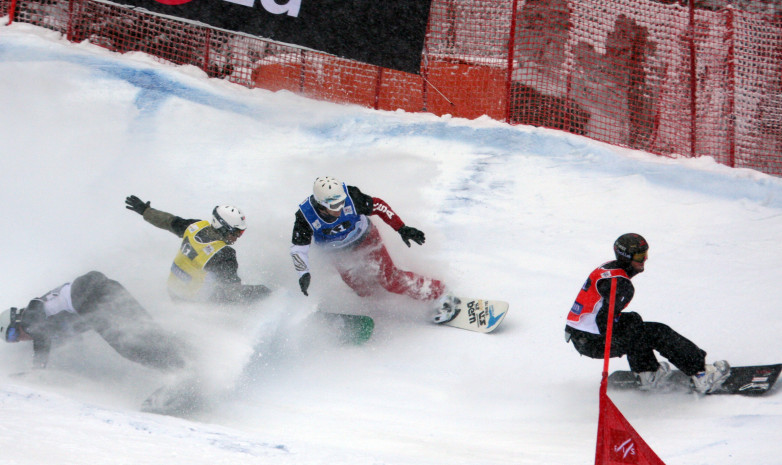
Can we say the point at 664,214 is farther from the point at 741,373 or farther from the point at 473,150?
the point at 741,373

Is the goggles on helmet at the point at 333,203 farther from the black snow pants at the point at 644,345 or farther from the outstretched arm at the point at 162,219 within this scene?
the black snow pants at the point at 644,345

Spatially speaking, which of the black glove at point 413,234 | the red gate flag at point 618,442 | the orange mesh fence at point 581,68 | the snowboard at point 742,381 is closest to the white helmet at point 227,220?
the black glove at point 413,234

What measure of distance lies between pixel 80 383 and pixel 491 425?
254 centimetres

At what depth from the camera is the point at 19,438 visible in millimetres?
2875

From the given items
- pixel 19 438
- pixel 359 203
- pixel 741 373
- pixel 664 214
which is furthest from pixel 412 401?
pixel 664 214

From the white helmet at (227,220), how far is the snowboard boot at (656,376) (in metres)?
2.85

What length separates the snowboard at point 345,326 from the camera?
17.1ft

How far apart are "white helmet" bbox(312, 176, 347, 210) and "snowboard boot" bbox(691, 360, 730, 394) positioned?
8.65 feet

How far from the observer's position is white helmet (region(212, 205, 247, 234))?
198 inches

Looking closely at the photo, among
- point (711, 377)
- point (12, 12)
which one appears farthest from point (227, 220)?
point (12, 12)

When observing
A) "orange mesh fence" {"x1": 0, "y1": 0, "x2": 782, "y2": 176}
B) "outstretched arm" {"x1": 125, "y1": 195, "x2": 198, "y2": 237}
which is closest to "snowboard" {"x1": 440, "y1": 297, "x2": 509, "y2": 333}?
"outstretched arm" {"x1": 125, "y1": 195, "x2": 198, "y2": 237}

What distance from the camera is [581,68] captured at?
8250 mm

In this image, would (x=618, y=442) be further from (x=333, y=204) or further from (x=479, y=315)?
(x=333, y=204)

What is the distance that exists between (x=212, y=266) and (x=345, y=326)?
1.05 meters
